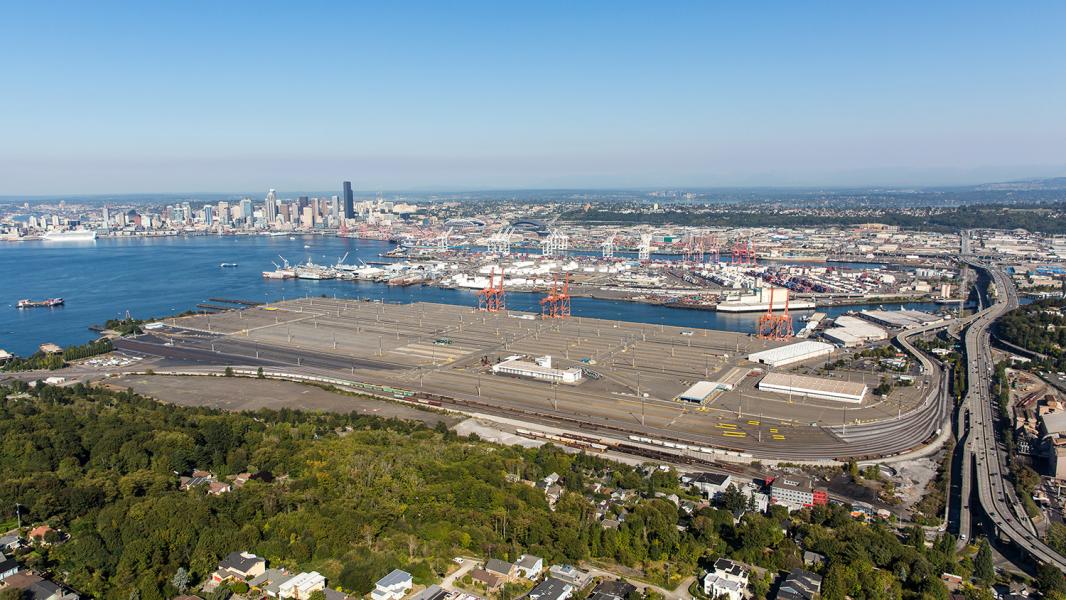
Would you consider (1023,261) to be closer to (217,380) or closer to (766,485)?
(766,485)

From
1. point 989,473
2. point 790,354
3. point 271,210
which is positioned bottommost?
point 989,473

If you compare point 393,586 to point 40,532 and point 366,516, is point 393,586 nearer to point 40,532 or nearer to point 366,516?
point 366,516

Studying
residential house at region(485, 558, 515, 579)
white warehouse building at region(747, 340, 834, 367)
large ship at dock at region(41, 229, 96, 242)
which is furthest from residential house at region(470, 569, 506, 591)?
large ship at dock at region(41, 229, 96, 242)

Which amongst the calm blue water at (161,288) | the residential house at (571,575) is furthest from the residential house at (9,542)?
the calm blue water at (161,288)

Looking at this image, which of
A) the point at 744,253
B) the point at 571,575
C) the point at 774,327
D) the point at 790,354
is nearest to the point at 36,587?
the point at 571,575

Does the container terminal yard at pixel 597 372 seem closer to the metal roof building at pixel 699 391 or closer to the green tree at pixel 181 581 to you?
the metal roof building at pixel 699 391

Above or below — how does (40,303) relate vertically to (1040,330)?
above

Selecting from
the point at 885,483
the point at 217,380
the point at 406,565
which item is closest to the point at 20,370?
the point at 217,380
